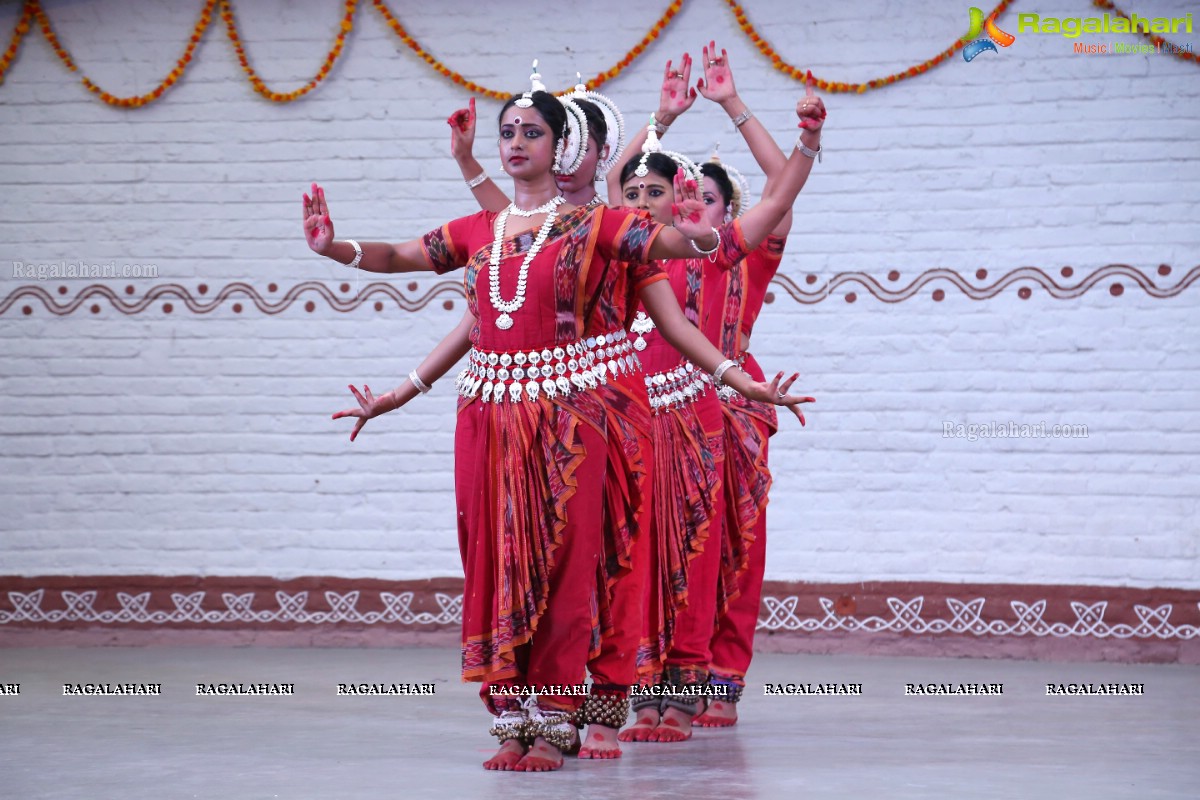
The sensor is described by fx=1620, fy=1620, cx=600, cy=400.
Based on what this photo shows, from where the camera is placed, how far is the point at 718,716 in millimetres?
4480

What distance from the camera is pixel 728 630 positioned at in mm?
4582

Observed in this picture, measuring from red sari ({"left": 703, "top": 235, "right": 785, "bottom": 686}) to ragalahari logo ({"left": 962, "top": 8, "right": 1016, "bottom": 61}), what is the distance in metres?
2.05

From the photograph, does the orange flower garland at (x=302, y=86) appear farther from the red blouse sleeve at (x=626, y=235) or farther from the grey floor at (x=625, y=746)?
the red blouse sleeve at (x=626, y=235)

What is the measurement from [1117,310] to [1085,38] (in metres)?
1.04

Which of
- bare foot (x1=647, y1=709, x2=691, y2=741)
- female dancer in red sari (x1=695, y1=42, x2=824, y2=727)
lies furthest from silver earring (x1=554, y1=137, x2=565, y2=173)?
bare foot (x1=647, y1=709, x2=691, y2=741)

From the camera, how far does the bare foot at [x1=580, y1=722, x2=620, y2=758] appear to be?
3.76m

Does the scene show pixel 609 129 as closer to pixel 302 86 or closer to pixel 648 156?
pixel 648 156

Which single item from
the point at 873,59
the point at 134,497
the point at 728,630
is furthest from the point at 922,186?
the point at 134,497

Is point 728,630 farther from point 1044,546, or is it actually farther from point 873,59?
point 873,59

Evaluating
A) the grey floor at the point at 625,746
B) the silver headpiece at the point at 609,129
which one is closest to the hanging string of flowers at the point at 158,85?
the grey floor at the point at 625,746

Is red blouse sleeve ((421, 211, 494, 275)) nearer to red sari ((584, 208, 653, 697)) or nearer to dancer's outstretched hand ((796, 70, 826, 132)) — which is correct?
red sari ((584, 208, 653, 697))

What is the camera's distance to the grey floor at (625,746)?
3281 mm

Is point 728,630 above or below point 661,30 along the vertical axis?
below

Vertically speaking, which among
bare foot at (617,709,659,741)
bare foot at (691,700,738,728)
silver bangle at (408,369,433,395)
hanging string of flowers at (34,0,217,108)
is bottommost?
bare foot at (691,700,738,728)
